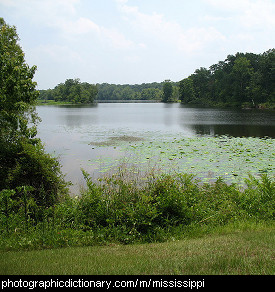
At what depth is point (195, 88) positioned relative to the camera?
462 ft

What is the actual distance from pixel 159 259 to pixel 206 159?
12.3 metres

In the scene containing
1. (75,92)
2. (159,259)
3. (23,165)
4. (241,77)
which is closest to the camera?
(159,259)

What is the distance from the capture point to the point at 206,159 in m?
16.3

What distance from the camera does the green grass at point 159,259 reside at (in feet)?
13.6

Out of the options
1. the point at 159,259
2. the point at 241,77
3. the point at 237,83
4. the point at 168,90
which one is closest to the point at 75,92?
the point at 168,90

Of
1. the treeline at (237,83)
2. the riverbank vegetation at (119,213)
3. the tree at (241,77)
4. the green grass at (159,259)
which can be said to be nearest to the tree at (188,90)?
the treeline at (237,83)

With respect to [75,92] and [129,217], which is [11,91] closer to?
[129,217]

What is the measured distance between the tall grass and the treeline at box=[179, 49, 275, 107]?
77.2 metres

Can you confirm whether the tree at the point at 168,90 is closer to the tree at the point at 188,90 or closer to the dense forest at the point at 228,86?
the dense forest at the point at 228,86

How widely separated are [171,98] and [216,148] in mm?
A: 159739

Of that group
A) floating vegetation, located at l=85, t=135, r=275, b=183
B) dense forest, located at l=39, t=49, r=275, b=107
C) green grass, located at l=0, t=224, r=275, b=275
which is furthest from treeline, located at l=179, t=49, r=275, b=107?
green grass, located at l=0, t=224, r=275, b=275

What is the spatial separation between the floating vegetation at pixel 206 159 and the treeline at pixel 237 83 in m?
A: 64.5
